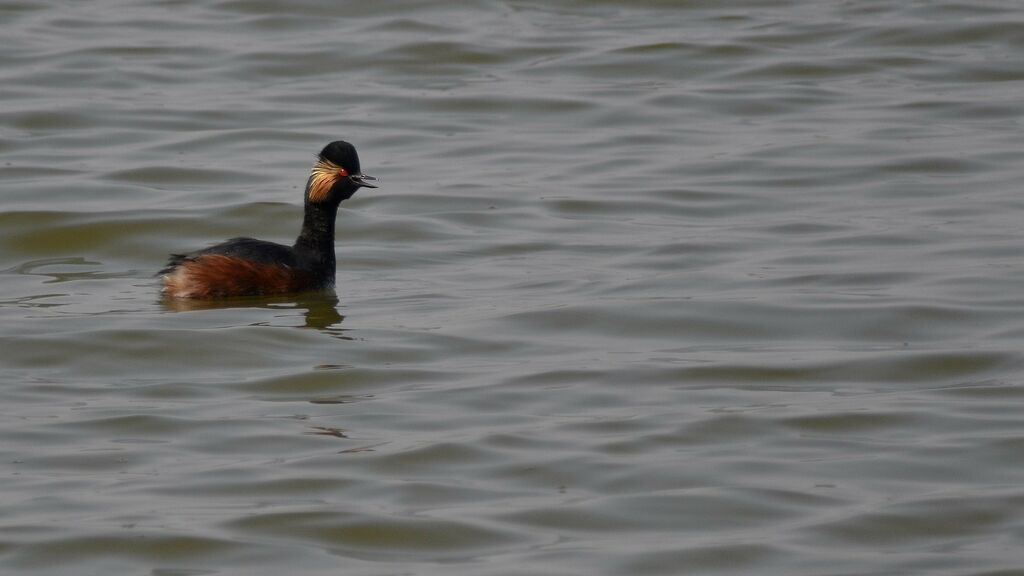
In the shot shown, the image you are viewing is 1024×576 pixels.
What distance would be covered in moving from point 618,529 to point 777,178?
26.8 feet

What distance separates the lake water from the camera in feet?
23.2

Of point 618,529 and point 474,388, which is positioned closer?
point 618,529

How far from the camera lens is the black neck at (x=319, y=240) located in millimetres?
11523

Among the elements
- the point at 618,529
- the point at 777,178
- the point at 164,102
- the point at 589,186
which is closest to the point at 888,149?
the point at 777,178

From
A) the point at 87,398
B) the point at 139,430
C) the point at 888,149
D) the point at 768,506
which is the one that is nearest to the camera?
the point at 768,506

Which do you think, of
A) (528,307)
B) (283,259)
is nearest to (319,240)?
(283,259)

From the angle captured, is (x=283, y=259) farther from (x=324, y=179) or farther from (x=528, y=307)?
(x=528, y=307)

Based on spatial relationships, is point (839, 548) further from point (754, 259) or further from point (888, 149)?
point (888, 149)

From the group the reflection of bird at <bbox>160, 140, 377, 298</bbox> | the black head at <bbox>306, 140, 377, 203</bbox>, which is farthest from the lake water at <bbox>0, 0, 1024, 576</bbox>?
the black head at <bbox>306, 140, 377, 203</bbox>

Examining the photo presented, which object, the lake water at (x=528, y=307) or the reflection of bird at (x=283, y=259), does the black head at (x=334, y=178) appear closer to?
the reflection of bird at (x=283, y=259)

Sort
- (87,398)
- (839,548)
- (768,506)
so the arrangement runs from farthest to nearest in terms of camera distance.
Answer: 1. (87,398)
2. (768,506)
3. (839,548)

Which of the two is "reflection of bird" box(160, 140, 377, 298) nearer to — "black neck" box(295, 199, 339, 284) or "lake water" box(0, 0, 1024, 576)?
"black neck" box(295, 199, 339, 284)

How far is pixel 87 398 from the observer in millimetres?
8961

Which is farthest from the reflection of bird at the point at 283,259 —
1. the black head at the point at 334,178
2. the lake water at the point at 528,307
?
the lake water at the point at 528,307
